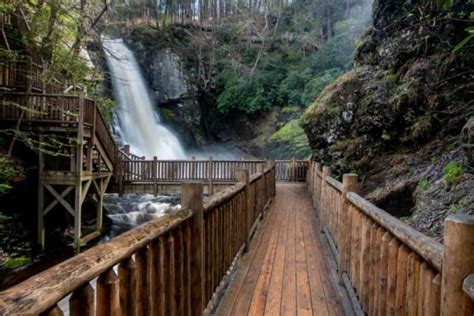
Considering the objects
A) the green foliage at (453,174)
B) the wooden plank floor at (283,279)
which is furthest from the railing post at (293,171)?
the green foliage at (453,174)

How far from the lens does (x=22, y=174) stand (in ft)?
29.9

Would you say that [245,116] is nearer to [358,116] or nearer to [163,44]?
[163,44]

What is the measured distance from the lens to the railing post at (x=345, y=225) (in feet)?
11.3

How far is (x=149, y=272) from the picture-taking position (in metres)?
1.61

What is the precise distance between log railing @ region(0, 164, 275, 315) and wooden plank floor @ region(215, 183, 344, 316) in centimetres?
35

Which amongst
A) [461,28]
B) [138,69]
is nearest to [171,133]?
[138,69]

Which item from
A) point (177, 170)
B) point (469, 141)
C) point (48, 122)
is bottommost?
point (177, 170)

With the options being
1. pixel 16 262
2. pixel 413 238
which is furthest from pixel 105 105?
pixel 413 238

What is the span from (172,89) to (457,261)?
78.0 ft

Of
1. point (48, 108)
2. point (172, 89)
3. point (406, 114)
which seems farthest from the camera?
point (172, 89)

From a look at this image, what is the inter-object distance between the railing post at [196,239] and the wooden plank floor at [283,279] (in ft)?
2.15

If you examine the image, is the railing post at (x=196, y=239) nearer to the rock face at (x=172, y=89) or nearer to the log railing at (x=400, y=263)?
the log railing at (x=400, y=263)

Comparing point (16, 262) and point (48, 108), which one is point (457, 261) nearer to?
point (16, 262)

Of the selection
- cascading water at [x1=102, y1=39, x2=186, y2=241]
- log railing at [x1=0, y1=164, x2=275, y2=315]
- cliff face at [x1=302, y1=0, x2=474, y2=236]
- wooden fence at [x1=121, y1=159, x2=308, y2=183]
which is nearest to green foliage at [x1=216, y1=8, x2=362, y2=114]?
cascading water at [x1=102, y1=39, x2=186, y2=241]
